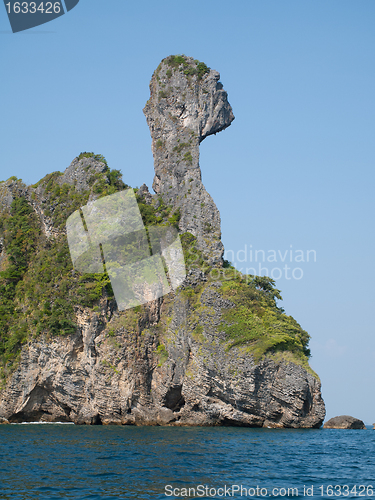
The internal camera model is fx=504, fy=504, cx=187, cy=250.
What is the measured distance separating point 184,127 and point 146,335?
902 inches

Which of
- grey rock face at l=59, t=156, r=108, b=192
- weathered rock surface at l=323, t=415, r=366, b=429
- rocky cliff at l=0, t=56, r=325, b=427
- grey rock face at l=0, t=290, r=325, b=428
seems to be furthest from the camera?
grey rock face at l=59, t=156, r=108, b=192

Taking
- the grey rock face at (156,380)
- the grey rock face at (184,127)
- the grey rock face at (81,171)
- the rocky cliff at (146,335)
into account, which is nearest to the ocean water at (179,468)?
the grey rock face at (156,380)

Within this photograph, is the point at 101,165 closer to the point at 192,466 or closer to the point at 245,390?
the point at 245,390

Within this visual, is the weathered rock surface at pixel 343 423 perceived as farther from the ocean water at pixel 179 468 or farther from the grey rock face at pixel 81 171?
the grey rock face at pixel 81 171

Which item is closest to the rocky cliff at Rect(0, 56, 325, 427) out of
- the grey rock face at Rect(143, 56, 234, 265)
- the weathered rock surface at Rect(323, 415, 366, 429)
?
the grey rock face at Rect(143, 56, 234, 265)

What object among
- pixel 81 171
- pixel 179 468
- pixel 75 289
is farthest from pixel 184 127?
pixel 179 468

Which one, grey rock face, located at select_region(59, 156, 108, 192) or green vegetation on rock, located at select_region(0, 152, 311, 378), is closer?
green vegetation on rock, located at select_region(0, 152, 311, 378)

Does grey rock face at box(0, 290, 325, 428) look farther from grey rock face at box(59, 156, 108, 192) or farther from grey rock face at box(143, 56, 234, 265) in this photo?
grey rock face at box(59, 156, 108, 192)

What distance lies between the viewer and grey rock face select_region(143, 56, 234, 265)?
160ft

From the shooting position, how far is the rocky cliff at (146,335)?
37.0 m

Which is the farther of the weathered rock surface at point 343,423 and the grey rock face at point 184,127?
the grey rock face at point 184,127

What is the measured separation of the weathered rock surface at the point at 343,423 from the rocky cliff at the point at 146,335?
24.3 ft

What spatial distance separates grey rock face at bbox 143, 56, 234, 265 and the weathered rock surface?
66.2 feet

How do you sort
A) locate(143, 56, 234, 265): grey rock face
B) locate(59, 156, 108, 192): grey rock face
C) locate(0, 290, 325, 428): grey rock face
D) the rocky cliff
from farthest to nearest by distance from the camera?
locate(59, 156, 108, 192): grey rock face < locate(143, 56, 234, 265): grey rock face < the rocky cliff < locate(0, 290, 325, 428): grey rock face
